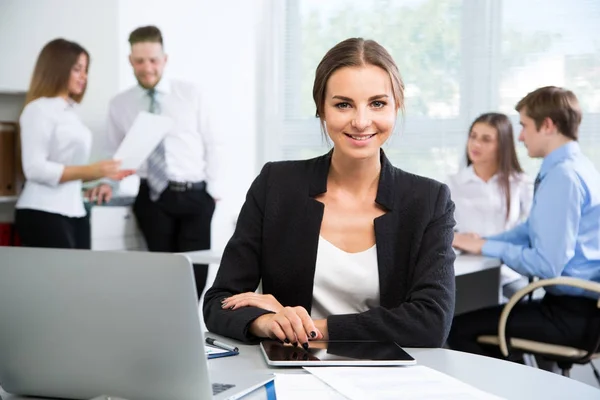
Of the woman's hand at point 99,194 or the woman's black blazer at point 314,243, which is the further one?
the woman's hand at point 99,194

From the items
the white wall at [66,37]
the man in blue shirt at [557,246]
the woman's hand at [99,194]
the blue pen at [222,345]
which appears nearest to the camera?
the blue pen at [222,345]

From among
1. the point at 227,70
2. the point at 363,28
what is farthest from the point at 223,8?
the point at 363,28

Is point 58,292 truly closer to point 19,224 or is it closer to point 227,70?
point 19,224

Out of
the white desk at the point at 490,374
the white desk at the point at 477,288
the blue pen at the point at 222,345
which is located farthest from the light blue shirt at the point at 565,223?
the blue pen at the point at 222,345

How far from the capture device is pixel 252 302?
164cm

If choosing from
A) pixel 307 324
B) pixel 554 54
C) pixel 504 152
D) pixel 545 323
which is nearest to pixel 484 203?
pixel 504 152

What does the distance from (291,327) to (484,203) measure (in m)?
2.77

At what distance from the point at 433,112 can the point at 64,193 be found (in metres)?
2.55

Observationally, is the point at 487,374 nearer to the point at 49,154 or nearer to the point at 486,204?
the point at 486,204

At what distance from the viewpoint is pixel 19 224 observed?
4.36 metres

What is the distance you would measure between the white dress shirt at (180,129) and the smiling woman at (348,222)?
315 cm

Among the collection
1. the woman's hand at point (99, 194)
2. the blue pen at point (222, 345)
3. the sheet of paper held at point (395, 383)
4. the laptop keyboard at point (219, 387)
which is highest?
the laptop keyboard at point (219, 387)

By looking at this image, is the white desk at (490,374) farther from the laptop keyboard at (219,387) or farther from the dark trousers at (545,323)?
the dark trousers at (545,323)

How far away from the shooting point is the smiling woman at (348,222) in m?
1.77
